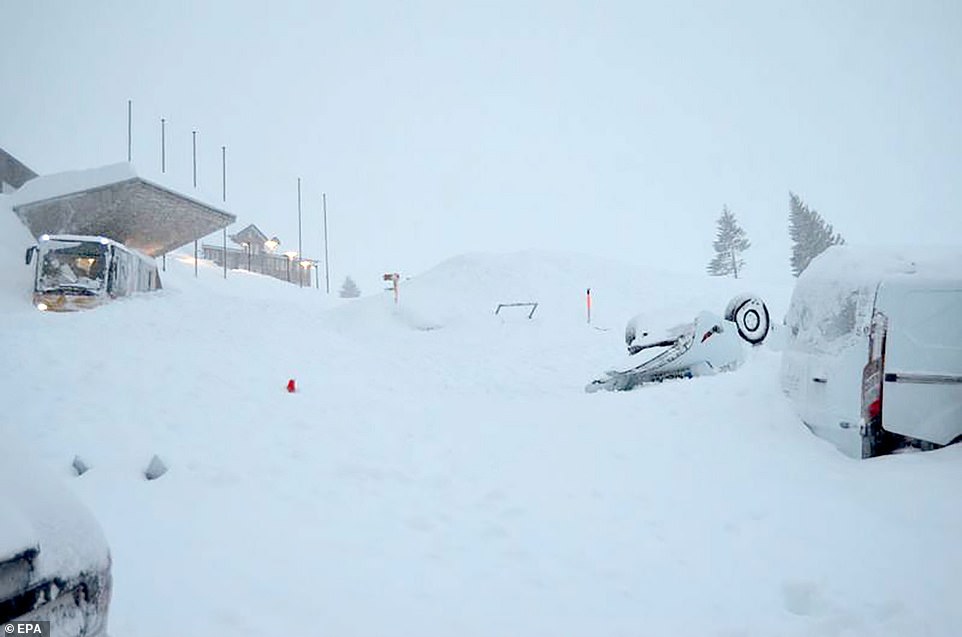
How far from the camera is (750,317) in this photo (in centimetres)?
1057

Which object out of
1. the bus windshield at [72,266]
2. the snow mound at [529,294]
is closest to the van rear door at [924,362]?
the snow mound at [529,294]

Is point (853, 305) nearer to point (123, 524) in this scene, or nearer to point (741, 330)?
point (741, 330)

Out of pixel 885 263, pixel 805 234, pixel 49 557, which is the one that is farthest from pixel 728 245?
pixel 49 557

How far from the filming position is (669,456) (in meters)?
6.09

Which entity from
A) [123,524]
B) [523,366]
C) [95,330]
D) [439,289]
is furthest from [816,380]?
[439,289]

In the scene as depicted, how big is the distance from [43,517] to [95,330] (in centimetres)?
1142

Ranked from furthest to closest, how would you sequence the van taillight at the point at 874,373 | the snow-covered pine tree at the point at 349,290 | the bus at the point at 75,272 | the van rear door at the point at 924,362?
the snow-covered pine tree at the point at 349,290 → the bus at the point at 75,272 → the van taillight at the point at 874,373 → the van rear door at the point at 924,362

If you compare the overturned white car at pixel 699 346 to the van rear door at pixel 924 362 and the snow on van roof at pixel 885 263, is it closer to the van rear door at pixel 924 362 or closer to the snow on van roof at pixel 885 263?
the snow on van roof at pixel 885 263

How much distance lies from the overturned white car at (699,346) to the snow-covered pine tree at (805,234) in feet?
135

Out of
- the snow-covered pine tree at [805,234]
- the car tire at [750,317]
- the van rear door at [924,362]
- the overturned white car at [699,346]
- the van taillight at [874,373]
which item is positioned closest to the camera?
the van rear door at [924,362]

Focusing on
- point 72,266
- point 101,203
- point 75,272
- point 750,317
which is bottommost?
point 750,317

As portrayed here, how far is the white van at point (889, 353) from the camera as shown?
4906mm

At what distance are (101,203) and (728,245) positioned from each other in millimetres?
55214

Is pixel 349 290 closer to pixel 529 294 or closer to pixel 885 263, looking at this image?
pixel 529 294
